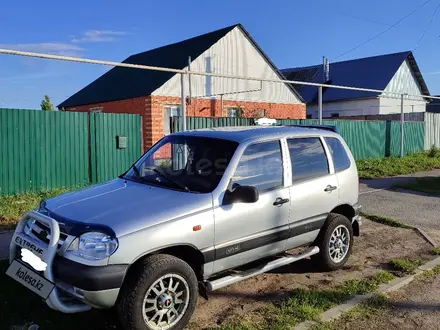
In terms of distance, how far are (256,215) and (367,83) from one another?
35575 mm

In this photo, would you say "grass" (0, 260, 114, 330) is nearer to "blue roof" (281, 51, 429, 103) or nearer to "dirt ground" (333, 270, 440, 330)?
"dirt ground" (333, 270, 440, 330)

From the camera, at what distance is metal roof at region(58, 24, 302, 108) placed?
2023 cm

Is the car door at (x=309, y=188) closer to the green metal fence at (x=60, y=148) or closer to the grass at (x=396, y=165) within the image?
the green metal fence at (x=60, y=148)

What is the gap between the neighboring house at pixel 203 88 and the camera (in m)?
19.5

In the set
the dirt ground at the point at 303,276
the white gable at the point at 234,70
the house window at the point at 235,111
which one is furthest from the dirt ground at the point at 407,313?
the house window at the point at 235,111

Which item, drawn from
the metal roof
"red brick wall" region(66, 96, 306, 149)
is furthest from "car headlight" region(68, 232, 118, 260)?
the metal roof

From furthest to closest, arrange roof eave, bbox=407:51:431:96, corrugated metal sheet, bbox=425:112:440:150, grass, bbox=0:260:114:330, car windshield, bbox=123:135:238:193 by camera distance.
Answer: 1. roof eave, bbox=407:51:431:96
2. corrugated metal sheet, bbox=425:112:440:150
3. car windshield, bbox=123:135:238:193
4. grass, bbox=0:260:114:330

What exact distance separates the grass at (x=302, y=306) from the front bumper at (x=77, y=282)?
1.06m

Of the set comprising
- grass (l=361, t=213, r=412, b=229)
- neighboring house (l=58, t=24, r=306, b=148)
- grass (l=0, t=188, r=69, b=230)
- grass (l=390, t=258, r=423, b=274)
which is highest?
neighboring house (l=58, t=24, r=306, b=148)

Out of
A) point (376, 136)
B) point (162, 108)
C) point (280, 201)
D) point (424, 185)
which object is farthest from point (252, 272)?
point (162, 108)

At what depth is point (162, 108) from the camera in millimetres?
19344

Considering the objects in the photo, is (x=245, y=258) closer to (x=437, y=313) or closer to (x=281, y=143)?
(x=281, y=143)

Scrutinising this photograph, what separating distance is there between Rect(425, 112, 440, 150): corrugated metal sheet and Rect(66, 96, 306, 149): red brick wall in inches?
267

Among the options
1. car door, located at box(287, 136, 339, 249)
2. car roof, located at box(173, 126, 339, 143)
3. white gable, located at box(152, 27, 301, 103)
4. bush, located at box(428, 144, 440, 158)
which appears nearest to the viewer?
car roof, located at box(173, 126, 339, 143)
